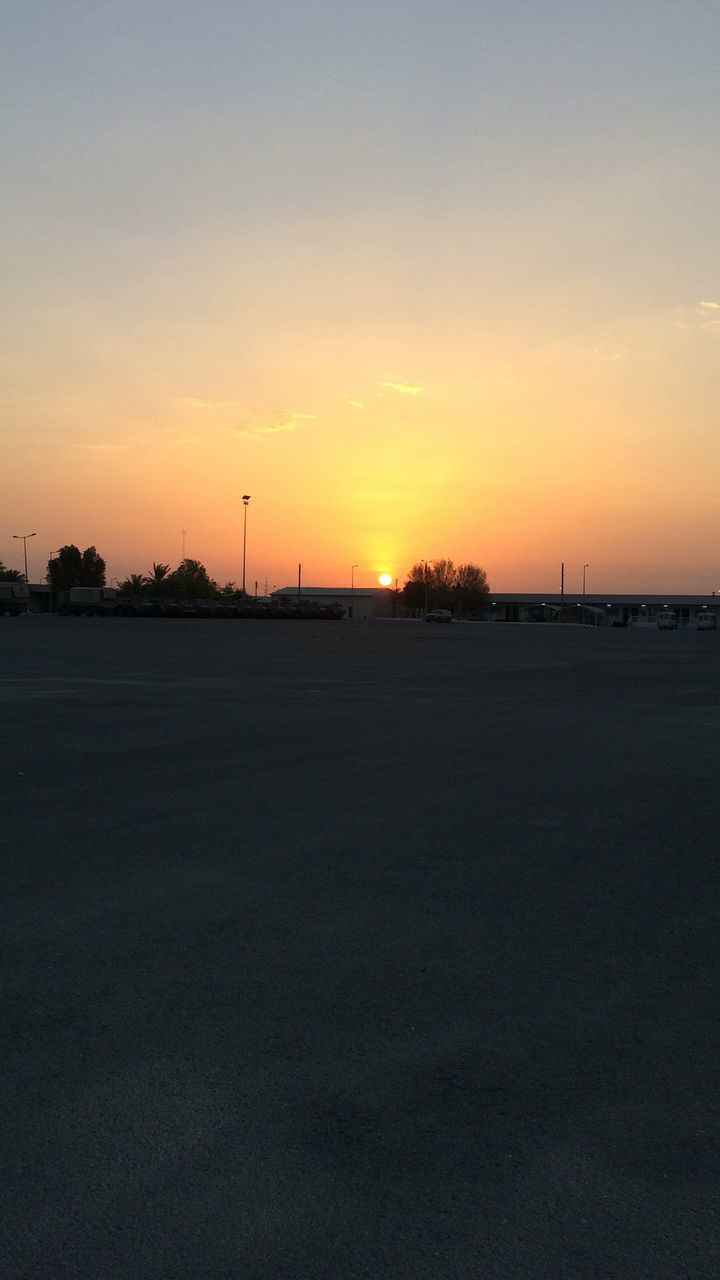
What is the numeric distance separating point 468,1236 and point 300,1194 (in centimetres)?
50

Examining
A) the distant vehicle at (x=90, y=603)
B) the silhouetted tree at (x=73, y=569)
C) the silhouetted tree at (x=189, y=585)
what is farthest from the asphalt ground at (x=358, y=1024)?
the silhouetted tree at (x=73, y=569)

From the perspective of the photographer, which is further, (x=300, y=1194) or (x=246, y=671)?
(x=246, y=671)

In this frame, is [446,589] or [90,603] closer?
[90,603]

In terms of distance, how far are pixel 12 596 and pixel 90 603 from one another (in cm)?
717

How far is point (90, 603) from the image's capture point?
9850 centimetres

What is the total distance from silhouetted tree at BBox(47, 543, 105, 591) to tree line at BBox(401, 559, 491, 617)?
172ft

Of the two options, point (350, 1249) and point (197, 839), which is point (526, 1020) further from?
point (197, 839)

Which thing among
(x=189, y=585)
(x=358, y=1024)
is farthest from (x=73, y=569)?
(x=358, y=1024)

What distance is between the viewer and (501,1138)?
3369 millimetres

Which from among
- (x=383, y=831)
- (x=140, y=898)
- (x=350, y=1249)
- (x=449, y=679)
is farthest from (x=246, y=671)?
(x=350, y=1249)

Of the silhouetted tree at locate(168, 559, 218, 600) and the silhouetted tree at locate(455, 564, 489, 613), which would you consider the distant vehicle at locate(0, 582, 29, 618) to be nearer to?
the silhouetted tree at locate(168, 559, 218, 600)

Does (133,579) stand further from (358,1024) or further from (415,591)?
(358,1024)

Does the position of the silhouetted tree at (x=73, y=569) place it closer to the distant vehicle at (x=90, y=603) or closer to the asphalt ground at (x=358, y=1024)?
the distant vehicle at (x=90, y=603)

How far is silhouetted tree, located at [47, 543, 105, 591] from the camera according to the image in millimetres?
158750
